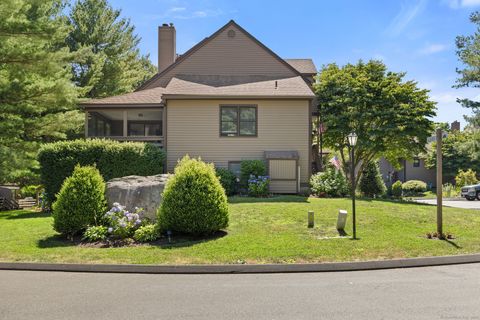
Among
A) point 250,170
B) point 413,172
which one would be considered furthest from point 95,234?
point 413,172

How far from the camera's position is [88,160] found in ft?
49.8

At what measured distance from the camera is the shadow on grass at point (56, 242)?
9078mm

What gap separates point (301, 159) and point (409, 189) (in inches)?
932

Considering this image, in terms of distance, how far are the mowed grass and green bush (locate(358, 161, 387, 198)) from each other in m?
9.12

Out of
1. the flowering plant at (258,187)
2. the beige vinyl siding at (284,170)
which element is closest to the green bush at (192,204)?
the flowering plant at (258,187)

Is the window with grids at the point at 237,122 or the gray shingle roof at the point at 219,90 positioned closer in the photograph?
the gray shingle roof at the point at 219,90

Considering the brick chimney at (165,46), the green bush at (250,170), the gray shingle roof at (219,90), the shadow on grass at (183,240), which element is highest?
the brick chimney at (165,46)

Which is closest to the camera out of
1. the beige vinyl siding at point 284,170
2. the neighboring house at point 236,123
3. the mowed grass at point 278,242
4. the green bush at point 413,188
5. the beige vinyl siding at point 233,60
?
the mowed grass at point 278,242

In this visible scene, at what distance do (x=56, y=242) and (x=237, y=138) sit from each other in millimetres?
9748

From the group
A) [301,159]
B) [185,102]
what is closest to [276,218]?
[301,159]

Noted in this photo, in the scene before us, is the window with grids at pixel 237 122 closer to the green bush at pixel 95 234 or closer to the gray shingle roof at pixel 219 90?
the gray shingle roof at pixel 219 90

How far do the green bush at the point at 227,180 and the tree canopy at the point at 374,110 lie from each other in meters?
5.54

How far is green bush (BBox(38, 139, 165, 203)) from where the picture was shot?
15031 mm

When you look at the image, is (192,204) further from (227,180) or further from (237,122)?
(237,122)
